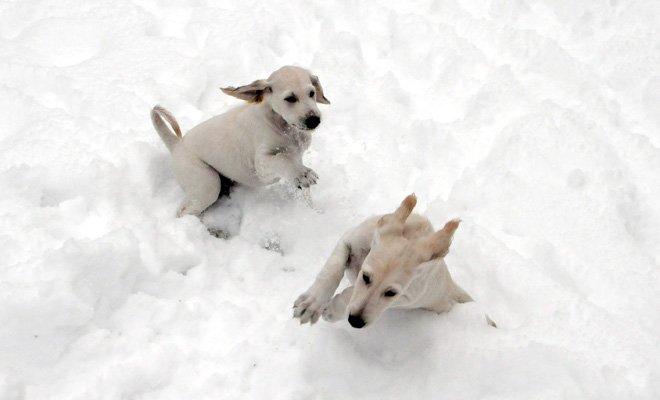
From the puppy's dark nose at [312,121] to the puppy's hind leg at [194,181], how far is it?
909mm

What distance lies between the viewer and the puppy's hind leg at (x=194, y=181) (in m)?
3.93

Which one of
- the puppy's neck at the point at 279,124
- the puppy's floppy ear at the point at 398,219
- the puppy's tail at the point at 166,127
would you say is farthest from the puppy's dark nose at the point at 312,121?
the puppy's floppy ear at the point at 398,219

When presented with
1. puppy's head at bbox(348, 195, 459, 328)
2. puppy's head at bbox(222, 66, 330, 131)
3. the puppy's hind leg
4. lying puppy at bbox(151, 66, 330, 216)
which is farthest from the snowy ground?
puppy's head at bbox(222, 66, 330, 131)

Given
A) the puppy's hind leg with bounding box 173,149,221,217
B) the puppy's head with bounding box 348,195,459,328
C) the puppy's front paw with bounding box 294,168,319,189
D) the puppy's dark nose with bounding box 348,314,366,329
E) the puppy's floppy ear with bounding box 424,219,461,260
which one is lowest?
the puppy's hind leg with bounding box 173,149,221,217

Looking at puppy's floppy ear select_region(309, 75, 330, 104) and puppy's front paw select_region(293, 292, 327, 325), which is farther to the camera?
puppy's floppy ear select_region(309, 75, 330, 104)

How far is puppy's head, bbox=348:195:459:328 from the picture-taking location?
2445 millimetres

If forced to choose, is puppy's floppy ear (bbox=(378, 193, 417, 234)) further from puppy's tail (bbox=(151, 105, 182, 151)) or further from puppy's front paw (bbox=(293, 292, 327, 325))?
puppy's tail (bbox=(151, 105, 182, 151))

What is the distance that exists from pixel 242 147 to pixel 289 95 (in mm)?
604

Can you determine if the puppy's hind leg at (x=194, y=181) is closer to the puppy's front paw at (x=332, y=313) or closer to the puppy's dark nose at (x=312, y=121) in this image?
the puppy's dark nose at (x=312, y=121)

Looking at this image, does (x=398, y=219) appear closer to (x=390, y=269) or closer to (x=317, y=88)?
(x=390, y=269)

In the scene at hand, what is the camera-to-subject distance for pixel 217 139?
12.8 feet

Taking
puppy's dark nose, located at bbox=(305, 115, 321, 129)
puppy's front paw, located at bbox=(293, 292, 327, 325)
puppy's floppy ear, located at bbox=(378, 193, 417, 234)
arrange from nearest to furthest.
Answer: puppy's floppy ear, located at bbox=(378, 193, 417, 234), puppy's front paw, located at bbox=(293, 292, 327, 325), puppy's dark nose, located at bbox=(305, 115, 321, 129)

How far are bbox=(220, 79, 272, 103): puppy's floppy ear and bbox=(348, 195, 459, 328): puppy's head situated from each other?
5.45 feet

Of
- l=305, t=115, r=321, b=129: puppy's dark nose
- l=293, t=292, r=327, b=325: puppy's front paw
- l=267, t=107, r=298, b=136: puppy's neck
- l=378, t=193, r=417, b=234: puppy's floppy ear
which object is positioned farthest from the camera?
l=267, t=107, r=298, b=136: puppy's neck
